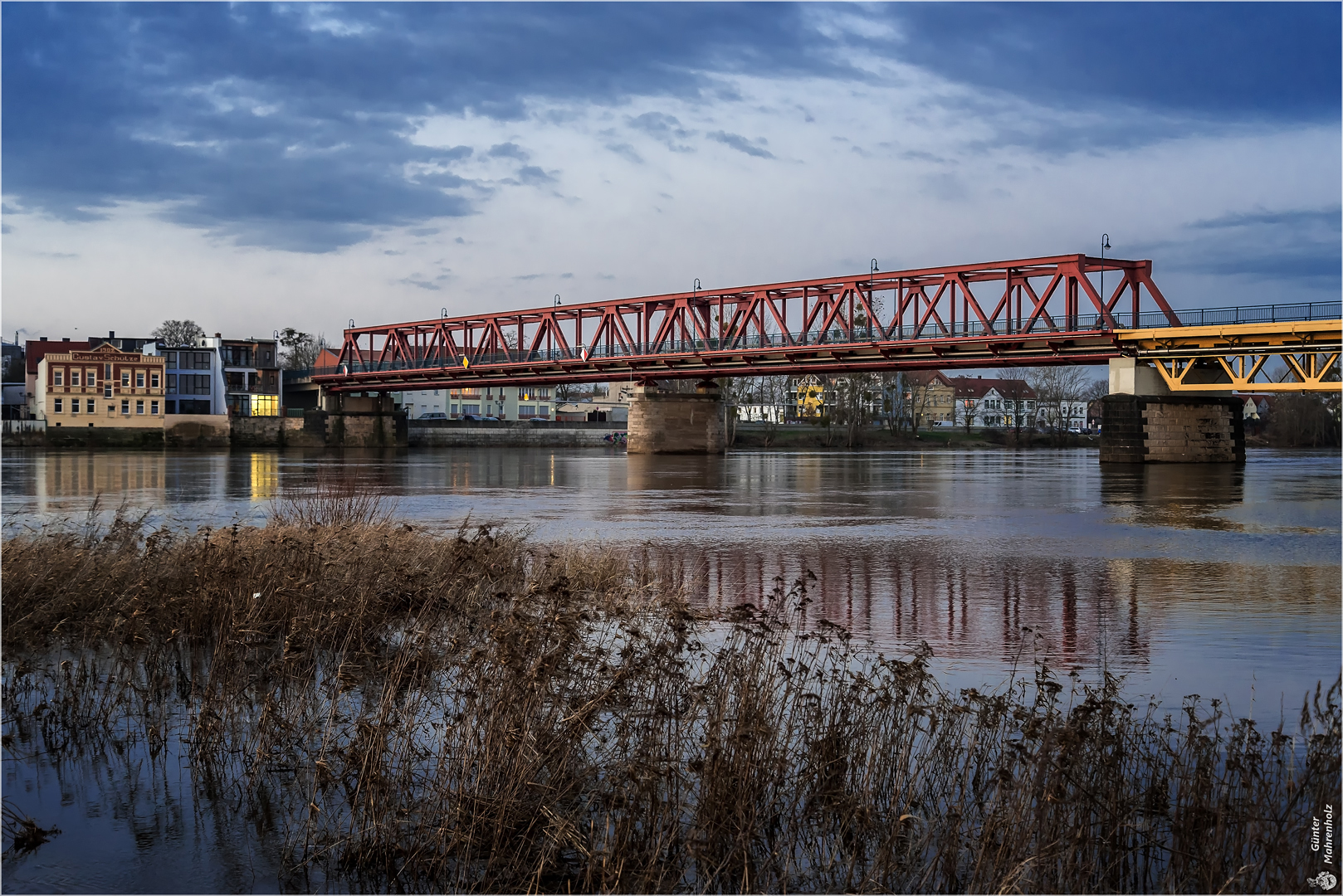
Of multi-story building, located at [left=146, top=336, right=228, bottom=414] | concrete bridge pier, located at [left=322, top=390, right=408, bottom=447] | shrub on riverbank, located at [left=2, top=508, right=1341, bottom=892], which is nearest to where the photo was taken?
shrub on riverbank, located at [left=2, top=508, right=1341, bottom=892]

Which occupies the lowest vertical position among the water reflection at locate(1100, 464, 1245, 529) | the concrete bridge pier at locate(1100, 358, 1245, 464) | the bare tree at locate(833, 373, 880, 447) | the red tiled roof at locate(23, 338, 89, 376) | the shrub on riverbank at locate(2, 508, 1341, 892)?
the shrub on riverbank at locate(2, 508, 1341, 892)

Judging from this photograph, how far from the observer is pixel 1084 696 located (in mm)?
10414

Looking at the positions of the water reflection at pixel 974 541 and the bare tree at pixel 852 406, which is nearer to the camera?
the water reflection at pixel 974 541

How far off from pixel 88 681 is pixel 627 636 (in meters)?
5.22

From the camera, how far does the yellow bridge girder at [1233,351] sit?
218 feet

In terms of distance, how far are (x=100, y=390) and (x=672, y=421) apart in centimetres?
6382

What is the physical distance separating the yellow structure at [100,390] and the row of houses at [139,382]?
8 centimetres

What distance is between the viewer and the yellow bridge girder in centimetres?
6644

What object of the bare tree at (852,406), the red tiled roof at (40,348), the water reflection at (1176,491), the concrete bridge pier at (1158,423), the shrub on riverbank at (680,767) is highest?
the red tiled roof at (40,348)

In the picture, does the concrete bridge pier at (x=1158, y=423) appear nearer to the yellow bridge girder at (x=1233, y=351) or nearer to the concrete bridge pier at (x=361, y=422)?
the yellow bridge girder at (x=1233, y=351)

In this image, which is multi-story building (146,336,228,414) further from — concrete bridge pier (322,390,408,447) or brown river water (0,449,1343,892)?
brown river water (0,449,1343,892)

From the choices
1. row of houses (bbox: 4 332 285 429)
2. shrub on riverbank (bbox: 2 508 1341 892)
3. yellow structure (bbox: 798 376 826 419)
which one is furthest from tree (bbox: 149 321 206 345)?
shrub on riverbank (bbox: 2 508 1341 892)

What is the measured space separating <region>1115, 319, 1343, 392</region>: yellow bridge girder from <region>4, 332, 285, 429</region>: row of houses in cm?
9519

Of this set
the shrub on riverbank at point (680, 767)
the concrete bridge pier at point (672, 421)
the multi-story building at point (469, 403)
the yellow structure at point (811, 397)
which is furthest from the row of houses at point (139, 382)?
the shrub on riverbank at point (680, 767)
